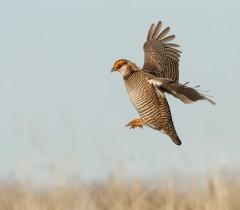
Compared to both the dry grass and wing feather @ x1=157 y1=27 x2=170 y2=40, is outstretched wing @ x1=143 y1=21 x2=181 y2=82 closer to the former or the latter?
wing feather @ x1=157 y1=27 x2=170 y2=40

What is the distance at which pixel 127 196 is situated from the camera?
8.39 m

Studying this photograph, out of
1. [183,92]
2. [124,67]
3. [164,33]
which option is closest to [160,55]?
[164,33]

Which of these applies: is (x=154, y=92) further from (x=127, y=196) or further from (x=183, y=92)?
(x=127, y=196)

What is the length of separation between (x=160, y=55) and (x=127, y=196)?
1.75m

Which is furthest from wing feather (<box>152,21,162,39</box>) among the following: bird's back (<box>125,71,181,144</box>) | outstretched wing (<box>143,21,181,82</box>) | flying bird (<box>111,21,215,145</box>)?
bird's back (<box>125,71,181,144</box>)

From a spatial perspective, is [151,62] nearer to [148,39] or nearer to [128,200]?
[148,39]

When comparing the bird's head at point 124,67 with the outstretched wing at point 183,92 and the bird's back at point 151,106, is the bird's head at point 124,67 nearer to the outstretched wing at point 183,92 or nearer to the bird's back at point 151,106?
the bird's back at point 151,106

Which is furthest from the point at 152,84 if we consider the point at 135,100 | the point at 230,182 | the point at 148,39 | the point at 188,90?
the point at 230,182

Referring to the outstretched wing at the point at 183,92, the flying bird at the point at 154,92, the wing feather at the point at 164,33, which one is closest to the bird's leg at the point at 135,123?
the flying bird at the point at 154,92

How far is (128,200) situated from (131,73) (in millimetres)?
1973

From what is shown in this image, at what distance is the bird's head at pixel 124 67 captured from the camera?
6805 millimetres

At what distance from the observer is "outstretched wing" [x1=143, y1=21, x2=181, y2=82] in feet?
23.6

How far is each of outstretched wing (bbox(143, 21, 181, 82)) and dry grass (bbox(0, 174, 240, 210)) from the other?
1.06 m

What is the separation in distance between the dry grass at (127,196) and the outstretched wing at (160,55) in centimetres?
106
